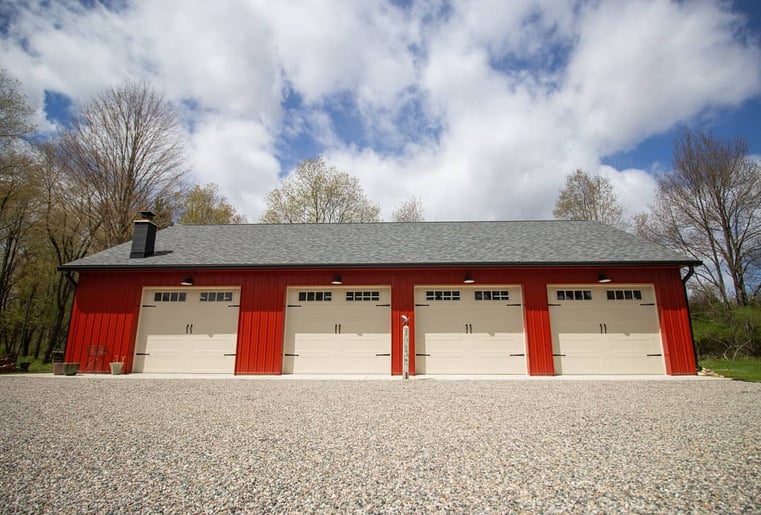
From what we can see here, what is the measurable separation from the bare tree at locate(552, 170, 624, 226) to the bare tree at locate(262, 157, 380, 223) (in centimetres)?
1163

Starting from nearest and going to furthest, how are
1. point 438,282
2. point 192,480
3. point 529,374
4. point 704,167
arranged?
point 192,480 → point 529,374 → point 438,282 → point 704,167

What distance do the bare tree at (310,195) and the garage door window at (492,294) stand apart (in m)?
11.6

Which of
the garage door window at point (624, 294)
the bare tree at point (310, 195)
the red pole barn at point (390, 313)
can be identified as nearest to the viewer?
the red pole barn at point (390, 313)

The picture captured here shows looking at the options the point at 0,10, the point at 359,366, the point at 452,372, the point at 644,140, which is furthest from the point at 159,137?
the point at 644,140

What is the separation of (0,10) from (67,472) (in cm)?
1104

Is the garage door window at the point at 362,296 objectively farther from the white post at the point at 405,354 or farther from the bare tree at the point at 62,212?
the bare tree at the point at 62,212

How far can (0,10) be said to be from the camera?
8.17m

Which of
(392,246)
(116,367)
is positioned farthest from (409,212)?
(116,367)

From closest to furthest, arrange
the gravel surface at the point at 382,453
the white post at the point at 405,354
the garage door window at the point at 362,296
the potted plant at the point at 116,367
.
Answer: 1. the gravel surface at the point at 382,453
2. the white post at the point at 405,354
3. the potted plant at the point at 116,367
4. the garage door window at the point at 362,296

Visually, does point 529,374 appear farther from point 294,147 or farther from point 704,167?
point 704,167

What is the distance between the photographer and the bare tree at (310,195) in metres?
19.5

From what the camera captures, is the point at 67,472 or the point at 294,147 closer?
the point at 67,472

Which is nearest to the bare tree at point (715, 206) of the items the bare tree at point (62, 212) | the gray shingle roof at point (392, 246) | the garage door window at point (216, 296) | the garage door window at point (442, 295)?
the gray shingle roof at point (392, 246)

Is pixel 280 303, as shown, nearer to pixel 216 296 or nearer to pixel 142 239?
pixel 216 296
